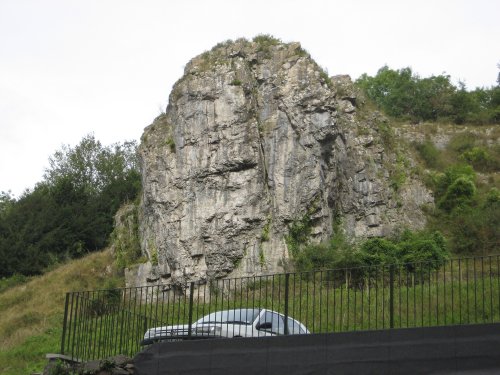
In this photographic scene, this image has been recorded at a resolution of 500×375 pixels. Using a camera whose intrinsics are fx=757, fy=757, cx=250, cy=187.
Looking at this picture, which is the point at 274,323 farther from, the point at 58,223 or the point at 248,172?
the point at 58,223

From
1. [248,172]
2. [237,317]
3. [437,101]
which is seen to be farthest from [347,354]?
[437,101]

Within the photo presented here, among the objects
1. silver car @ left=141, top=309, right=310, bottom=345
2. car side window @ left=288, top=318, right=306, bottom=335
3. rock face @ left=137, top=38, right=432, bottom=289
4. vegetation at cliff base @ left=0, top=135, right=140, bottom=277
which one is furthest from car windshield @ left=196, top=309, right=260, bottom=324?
vegetation at cliff base @ left=0, top=135, right=140, bottom=277

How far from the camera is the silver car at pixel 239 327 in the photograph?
13.6 m

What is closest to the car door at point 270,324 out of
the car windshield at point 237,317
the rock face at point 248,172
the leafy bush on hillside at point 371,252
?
the car windshield at point 237,317

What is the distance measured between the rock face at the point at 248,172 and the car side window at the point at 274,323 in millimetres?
17629

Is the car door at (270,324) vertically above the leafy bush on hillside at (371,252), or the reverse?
the leafy bush on hillside at (371,252)

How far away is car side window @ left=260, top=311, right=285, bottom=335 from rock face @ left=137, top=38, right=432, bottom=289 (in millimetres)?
17629

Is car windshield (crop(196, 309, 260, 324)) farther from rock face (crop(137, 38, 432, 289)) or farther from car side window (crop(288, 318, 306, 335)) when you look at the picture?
rock face (crop(137, 38, 432, 289))

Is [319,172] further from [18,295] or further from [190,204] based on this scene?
[18,295]

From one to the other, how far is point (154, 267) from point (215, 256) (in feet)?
10.6

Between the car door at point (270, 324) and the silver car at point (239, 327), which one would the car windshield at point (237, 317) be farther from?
the car door at point (270, 324)

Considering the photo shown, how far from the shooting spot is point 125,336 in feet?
50.1

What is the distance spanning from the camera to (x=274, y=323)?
45.0 feet

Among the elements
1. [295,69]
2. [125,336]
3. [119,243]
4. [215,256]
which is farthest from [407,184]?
[125,336]
